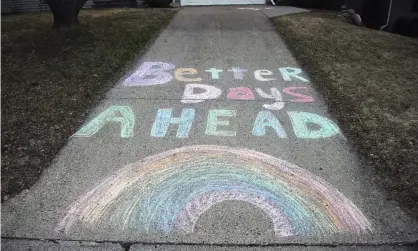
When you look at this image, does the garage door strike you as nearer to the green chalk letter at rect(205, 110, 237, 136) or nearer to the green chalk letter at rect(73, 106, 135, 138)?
the green chalk letter at rect(73, 106, 135, 138)

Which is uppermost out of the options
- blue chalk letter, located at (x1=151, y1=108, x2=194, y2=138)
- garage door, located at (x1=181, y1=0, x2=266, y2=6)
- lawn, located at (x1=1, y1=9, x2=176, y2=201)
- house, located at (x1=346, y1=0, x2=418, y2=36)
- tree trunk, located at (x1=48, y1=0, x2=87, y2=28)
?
tree trunk, located at (x1=48, y1=0, x2=87, y2=28)

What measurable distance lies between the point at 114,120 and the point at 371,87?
354 centimetres

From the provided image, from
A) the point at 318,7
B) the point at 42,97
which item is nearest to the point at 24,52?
the point at 42,97

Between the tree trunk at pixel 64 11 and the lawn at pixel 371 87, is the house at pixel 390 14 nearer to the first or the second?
the lawn at pixel 371 87

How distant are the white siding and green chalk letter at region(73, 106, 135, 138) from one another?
28.8 ft

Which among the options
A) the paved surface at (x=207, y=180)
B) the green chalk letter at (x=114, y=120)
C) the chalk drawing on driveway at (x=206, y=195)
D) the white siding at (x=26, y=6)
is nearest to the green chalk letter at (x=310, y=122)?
the paved surface at (x=207, y=180)

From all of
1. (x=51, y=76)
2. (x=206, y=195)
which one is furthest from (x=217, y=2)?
(x=206, y=195)

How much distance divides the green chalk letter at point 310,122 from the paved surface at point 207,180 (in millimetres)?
12

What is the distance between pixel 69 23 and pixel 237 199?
22.1ft

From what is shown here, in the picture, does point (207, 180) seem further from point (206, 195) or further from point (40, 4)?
point (40, 4)

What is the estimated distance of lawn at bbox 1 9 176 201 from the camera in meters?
4.16

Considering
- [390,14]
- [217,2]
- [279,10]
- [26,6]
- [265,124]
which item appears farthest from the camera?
[217,2]

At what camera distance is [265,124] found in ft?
15.9

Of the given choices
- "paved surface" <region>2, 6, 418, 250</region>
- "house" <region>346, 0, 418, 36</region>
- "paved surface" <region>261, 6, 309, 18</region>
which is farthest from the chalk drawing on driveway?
"house" <region>346, 0, 418, 36</region>
